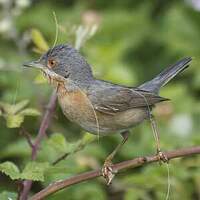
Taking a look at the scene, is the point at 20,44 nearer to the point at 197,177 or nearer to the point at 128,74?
the point at 128,74

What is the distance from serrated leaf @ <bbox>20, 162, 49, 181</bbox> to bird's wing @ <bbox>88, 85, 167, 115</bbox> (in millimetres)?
586

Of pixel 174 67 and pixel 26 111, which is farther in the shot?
pixel 174 67

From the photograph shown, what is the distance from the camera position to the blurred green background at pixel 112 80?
4.34m

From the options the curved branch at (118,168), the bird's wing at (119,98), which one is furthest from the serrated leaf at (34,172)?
the bird's wing at (119,98)

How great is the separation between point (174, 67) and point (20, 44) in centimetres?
210

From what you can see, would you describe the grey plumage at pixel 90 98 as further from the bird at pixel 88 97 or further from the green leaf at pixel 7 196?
the green leaf at pixel 7 196

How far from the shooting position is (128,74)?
235 inches

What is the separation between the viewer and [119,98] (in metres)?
3.95

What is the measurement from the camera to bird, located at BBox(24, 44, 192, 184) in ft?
12.2

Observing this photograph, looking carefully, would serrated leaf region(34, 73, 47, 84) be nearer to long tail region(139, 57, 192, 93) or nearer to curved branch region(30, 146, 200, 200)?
long tail region(139, 57, 192, 93)

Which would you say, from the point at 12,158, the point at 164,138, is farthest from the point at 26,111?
the point at 12,158

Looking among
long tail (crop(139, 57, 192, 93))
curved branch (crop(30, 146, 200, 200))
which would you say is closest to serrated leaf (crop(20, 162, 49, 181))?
curved branch (crop(30, 146, 200, 200))

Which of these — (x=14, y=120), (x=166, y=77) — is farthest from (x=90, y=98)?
(x=166, y=77)

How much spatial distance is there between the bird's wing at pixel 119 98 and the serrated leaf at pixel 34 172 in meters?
0.59
